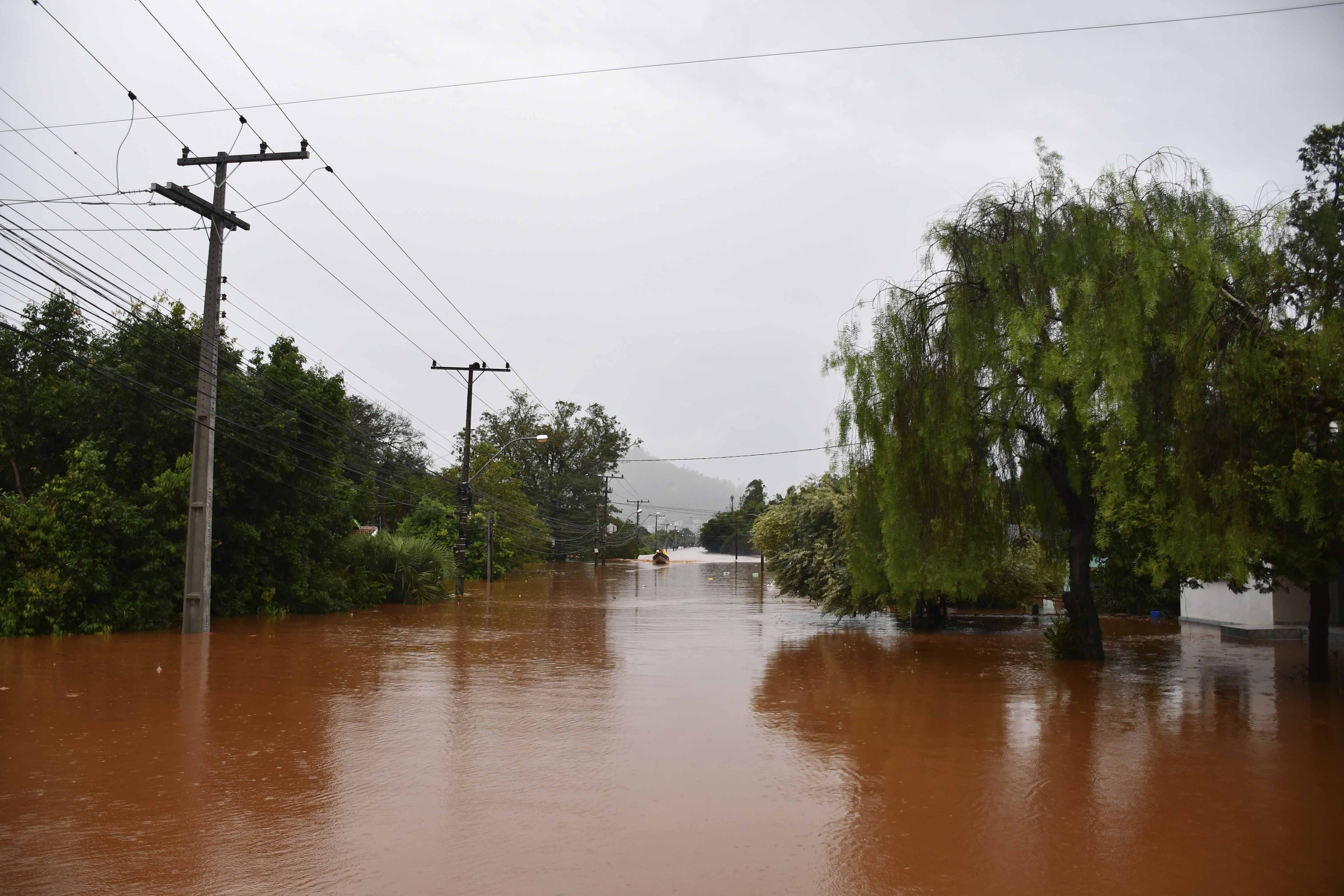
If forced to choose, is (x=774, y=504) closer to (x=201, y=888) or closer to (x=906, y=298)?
(x=906, y=298)

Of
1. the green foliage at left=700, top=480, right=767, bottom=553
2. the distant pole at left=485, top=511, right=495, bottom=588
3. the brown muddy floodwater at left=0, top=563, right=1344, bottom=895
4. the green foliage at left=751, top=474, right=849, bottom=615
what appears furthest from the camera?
the green foliage at left=700, top=480, right=767, bottom=553

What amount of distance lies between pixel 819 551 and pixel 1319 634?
43.5 feet

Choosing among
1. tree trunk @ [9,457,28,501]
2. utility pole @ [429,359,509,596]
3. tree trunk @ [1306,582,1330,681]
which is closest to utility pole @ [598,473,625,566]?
utility pole @ [429,359,509,596]

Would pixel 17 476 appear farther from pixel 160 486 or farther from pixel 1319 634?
pixel 1319 634

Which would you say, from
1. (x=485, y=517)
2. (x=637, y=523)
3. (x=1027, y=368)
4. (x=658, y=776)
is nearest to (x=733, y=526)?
(x=637, y=523)

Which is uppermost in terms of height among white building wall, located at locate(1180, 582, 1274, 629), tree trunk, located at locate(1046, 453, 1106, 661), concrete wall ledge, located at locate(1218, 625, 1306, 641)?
tree trunk, located at locate(1046, 453, 1106, 661)

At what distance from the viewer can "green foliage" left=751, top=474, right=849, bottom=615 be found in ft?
77.1

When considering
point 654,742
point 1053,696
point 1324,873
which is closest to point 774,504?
point 1053,696

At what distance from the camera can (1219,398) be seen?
11.9 m

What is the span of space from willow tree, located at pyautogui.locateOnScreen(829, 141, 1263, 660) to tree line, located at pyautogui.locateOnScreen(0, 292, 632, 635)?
13314mm

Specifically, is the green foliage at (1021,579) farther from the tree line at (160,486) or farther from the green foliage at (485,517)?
the green foliage at (485,517)

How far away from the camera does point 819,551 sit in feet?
84.4

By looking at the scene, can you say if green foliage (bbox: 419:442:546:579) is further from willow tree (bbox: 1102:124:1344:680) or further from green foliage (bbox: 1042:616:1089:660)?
willow tree (bbox: 1102:124:1344:680)

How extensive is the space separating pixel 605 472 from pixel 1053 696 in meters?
76.8
